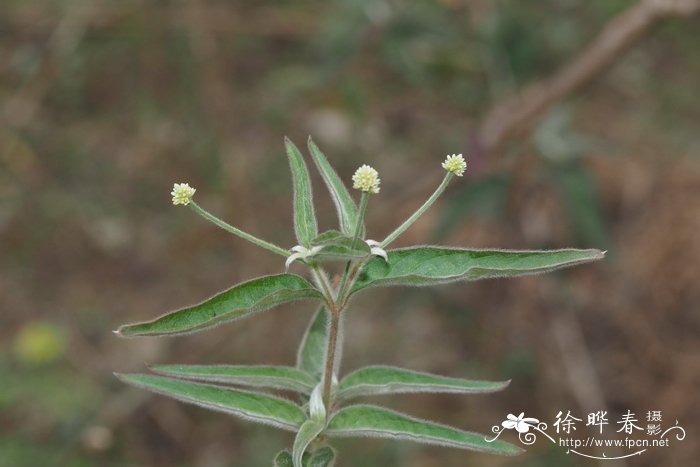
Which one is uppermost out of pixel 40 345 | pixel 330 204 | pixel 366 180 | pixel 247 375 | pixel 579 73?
pixel 330 204

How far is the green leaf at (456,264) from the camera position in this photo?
4.42 ft

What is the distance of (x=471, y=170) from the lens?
3.26 metres

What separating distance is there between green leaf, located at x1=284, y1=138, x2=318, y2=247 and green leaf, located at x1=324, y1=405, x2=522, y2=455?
1.05ft

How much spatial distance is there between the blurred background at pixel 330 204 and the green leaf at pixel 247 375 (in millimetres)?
1546

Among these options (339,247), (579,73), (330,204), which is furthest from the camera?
(330,204)

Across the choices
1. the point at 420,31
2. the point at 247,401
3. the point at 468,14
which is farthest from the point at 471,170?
the point at 247,401

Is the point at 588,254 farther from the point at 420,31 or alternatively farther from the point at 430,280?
the point at 420,31

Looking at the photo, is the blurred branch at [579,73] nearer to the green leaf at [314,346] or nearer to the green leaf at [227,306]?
the green leaf at [314,346]

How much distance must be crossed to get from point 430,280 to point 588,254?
27cm

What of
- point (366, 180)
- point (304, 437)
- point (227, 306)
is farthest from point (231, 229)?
point (304, 437)

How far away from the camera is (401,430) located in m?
1.40

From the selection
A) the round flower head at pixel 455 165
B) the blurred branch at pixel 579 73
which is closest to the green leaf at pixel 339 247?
the round flower head at pixel 455 165

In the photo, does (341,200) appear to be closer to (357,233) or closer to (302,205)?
(302,205)

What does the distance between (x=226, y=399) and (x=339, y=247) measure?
348 mm
